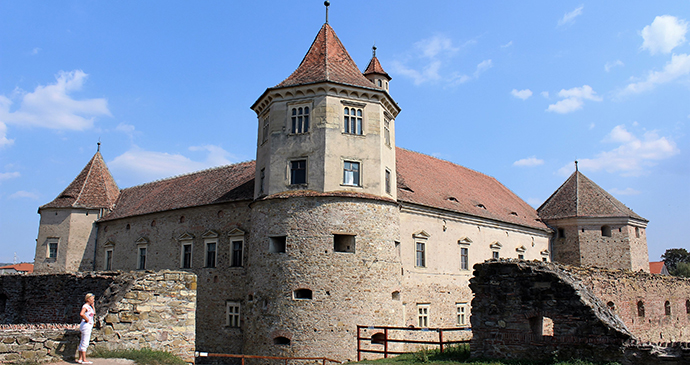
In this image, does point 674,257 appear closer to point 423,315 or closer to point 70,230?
point 423,315

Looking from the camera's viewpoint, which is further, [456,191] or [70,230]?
[70,230]

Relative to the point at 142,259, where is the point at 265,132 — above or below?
above

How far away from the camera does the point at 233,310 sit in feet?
82.9

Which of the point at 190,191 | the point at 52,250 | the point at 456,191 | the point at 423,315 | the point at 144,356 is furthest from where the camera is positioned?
the point at 52,250

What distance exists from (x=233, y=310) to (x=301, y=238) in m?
6.87

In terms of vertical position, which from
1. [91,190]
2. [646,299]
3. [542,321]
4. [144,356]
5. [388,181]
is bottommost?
[144,356]

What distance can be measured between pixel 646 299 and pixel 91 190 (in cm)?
3393

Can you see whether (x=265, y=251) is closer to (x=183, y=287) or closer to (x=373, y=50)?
(x=183, y=287)

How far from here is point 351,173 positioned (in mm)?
22031

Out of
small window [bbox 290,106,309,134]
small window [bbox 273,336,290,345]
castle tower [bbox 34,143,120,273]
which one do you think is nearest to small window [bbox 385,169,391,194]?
small window [bbox 290,106,309,134]

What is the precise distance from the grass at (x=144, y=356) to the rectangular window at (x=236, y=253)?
12.8 m

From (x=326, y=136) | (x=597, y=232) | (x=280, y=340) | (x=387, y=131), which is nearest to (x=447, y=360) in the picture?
(x=280, y=340)

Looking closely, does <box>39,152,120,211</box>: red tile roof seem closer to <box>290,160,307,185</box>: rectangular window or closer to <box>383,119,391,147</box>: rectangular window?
<box>290,160,307,185</box>: rectangular window

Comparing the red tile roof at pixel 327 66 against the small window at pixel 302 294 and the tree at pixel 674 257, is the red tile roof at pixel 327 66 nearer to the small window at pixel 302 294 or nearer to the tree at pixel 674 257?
the small window at pixel 302 294
